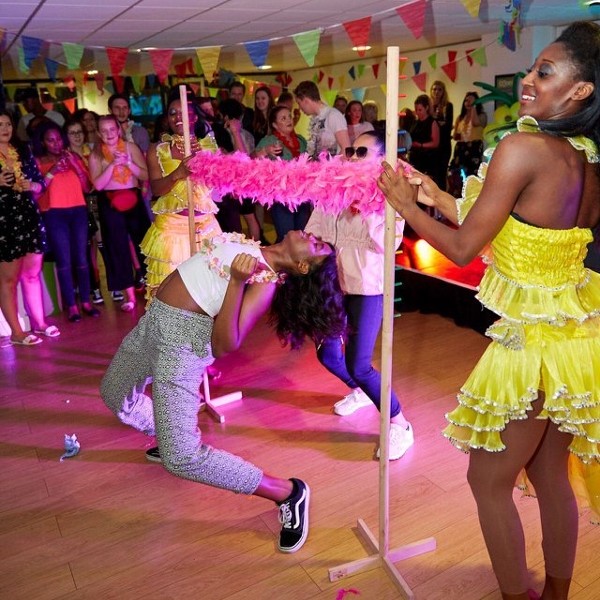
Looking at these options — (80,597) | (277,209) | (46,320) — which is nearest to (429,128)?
(277,209)

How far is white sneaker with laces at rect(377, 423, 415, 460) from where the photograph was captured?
2.94 meters

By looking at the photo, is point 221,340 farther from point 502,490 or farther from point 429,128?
point 429,128

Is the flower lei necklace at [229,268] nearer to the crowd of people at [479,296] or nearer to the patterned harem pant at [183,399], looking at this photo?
the crowd of people at [479,296]

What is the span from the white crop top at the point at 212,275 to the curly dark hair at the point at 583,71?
3.62 ft

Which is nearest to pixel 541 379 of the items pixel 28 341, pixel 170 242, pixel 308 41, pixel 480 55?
pixel 170 242

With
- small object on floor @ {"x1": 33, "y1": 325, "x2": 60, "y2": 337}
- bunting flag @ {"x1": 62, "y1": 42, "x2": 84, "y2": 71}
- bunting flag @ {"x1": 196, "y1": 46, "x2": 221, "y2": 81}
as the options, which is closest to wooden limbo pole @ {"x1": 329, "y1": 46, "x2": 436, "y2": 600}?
bunting flag @ {"x1": 196, "y1": 46, "x2": 221, "y2": 81}

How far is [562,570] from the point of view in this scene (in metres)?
1.90

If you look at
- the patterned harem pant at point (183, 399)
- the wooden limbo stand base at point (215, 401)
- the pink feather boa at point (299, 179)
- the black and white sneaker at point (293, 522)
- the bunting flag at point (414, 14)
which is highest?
the bunting flag at point (414, 14)

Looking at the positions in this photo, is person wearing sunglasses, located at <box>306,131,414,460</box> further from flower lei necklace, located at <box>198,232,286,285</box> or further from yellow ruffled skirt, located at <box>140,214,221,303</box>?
yellow ruffled skirt, located at <box>140,214,221,303</box>

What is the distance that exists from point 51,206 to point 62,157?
0.39 meters

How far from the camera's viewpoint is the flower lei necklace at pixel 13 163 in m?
4.19

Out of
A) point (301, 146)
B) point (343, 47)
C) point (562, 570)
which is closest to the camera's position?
point (562, 570)

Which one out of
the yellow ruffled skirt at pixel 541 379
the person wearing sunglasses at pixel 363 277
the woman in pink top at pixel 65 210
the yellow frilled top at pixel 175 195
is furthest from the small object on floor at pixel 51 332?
the yellow ruffled skirt at pixel 541 379

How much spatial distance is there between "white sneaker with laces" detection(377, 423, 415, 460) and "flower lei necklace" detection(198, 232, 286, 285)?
3.53ft
